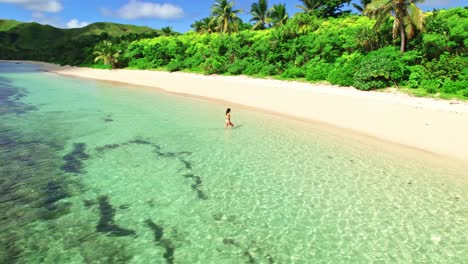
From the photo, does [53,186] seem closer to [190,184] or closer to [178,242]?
[190,184]

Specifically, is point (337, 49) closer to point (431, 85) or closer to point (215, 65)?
point (431, 85)

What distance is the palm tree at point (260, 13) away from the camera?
172 ft

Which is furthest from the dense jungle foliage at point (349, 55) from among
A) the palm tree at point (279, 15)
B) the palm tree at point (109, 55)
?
the palm tree at point (109, 55)

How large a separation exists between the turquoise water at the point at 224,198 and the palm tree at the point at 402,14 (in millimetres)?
13250

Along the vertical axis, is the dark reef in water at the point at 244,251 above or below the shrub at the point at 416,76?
below

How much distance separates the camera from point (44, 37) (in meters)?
152

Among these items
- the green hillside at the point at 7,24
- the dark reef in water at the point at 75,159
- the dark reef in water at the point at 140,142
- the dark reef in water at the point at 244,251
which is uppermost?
the green hillside at the point at 7,24

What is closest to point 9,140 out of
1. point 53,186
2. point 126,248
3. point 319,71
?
point 53,186

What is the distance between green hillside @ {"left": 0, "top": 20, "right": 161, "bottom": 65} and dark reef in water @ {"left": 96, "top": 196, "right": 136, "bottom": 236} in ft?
260

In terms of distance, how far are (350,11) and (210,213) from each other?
47.6 m

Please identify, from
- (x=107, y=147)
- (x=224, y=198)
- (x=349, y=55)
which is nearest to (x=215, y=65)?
(x=349, y=55)

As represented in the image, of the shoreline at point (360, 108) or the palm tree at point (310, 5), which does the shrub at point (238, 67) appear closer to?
the shoreline at point (360, 108)

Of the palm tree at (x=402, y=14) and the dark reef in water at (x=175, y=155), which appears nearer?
the dark reef in water at (x=175, y=155)

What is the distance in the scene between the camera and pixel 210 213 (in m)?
8.73
